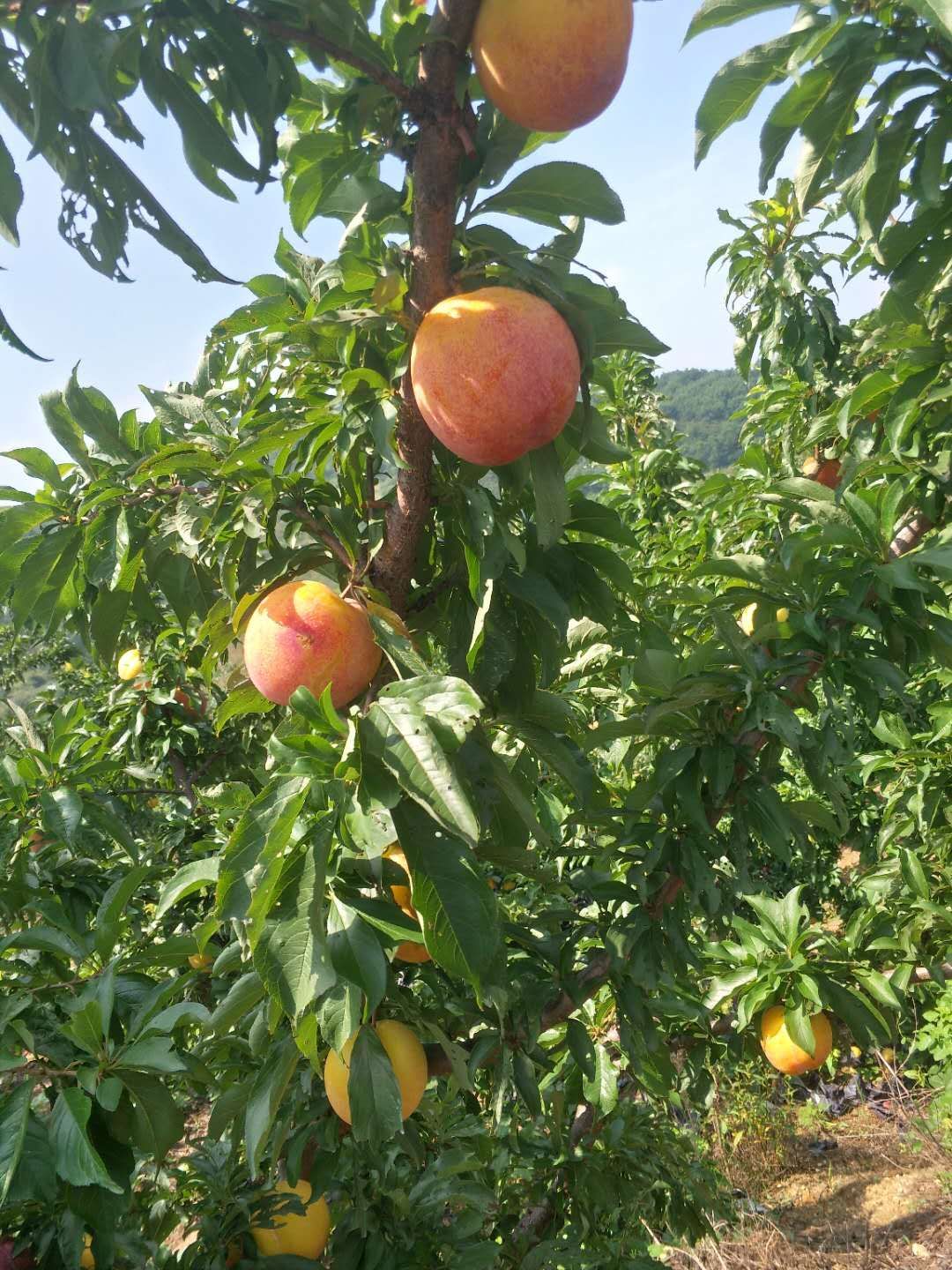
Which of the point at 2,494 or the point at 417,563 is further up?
the point at 2,494

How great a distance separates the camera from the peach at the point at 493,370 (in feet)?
2.97

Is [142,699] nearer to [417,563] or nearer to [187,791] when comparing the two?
[187,791]

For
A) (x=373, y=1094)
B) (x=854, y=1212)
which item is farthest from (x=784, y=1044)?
(x=854, y=1212)

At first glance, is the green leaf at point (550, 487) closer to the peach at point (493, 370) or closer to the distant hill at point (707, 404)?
the peach at point (493, 370)

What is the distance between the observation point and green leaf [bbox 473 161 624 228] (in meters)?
1.04

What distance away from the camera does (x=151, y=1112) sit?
1.06 m

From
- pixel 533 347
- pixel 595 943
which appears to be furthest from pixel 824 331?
pixel 533 347

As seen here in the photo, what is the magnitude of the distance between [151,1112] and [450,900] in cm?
53

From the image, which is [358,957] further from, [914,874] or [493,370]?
[914,874]

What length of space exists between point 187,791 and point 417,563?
2138mm

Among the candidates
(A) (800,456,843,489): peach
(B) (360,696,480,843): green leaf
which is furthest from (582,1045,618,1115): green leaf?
(A) (800,456,843,489): peach

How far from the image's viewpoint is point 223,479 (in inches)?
46.4

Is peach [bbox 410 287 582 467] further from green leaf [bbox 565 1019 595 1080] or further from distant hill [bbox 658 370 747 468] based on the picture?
distant hill [bbox 658 370 747 468]

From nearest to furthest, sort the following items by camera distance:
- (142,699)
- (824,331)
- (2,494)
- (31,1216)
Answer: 1. (31,1216)
2. (2,494)
3. (142,699)
4. (824,331)
